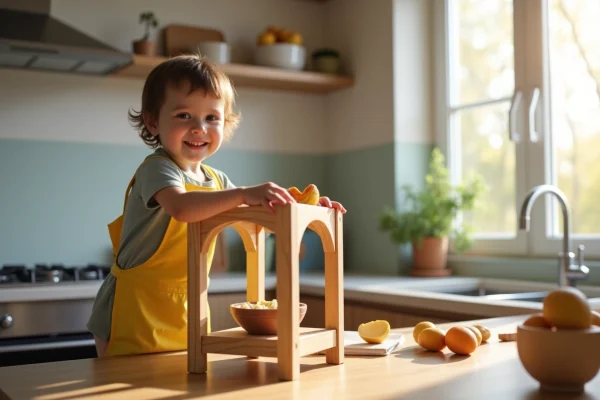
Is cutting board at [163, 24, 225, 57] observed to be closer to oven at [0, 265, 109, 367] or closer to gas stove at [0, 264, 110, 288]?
gas stove at [0, 264, 110, 288]

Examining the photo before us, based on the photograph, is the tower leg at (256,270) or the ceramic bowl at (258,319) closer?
the ceramic bowl at (258,319)

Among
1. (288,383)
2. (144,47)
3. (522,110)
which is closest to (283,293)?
(288,383)

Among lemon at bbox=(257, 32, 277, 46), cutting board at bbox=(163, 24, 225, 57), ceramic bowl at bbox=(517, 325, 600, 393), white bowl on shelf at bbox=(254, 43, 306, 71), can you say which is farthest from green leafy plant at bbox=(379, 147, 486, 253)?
ceramic bowl at bbox=(517, 325, 600, 393)

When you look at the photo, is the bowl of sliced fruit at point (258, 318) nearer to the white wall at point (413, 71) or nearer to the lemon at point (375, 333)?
Answer: the lemon at point (375, 333)

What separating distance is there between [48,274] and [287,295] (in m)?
1.68

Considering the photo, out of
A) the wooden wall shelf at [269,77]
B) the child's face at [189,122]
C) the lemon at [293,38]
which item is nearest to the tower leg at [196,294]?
the child's face at [189,122]

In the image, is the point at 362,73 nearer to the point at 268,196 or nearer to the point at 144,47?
the point at 144,47

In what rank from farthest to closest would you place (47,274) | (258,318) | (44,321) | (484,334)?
1. (47,274)
2. (44,321)
3. (484,334)
4. (258,318)

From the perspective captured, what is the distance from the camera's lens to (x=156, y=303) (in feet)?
4.00

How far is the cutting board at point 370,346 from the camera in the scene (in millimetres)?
1095

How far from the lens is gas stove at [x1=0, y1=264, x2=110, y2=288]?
2.35m

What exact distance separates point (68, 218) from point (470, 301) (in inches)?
64.6

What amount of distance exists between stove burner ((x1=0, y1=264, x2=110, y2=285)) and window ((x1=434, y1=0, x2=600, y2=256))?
1461 millimetres

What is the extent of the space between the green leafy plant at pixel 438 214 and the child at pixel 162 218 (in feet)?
5.29
